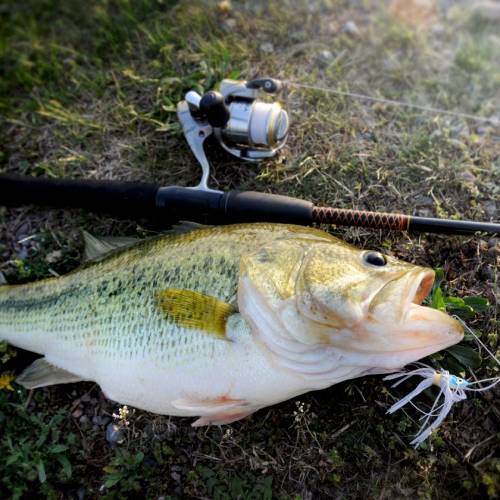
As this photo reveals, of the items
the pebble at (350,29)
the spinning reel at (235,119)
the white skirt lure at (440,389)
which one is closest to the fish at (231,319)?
the white skirt lure at (440,389)

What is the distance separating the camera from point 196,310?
7.91 ft

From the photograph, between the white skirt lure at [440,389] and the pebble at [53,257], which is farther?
the pebble at [53,257]

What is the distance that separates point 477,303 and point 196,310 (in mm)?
1514

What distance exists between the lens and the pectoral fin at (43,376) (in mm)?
2934

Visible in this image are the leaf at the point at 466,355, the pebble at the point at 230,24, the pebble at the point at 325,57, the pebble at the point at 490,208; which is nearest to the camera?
the leaf at the point at 466,355

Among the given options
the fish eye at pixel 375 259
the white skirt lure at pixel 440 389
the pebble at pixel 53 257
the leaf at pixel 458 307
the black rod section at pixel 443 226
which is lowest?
the pebble at pixel 53 257

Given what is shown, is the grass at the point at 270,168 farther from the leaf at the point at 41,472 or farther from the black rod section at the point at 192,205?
the black rod section at the point at 192,205

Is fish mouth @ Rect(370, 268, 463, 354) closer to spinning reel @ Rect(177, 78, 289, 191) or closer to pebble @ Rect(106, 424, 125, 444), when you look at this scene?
spinning reel @ Rect(177, 78, 289, 191)

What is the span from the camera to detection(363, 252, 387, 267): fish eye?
2287 millimetres

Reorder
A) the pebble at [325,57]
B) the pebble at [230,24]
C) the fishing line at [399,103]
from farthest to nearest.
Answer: the pebble at [230,24] → the pebble at [325,57] → the fishing line at [399,103]

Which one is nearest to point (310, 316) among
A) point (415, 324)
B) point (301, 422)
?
point (415, 324)

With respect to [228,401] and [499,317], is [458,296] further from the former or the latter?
[228,401]

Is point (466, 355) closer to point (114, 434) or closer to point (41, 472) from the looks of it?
point (114, 434)

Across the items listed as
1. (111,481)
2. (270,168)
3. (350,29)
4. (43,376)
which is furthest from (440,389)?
(350,29)
